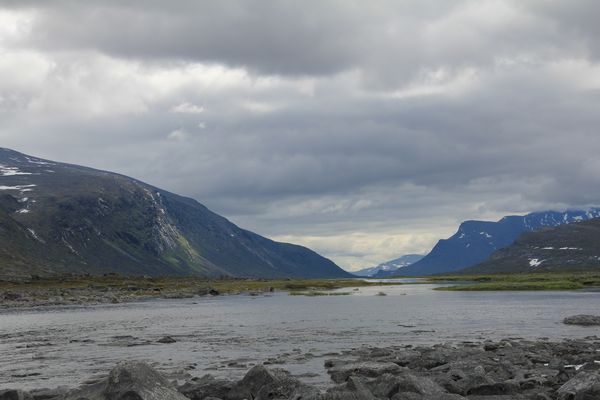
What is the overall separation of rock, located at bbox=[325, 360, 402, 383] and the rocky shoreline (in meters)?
0.07

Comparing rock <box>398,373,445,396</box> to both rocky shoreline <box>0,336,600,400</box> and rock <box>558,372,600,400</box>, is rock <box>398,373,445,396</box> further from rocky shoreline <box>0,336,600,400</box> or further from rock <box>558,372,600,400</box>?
rock <box>558,372,600,400</box>

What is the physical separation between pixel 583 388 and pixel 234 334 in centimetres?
5282

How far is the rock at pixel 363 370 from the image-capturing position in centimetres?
4259

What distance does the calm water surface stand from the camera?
51.4 m

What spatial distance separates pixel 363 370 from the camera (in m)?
43.1

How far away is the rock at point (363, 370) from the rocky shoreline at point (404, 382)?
0.23ft

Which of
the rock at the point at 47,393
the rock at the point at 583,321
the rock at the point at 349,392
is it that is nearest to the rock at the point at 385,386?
the rock at the point at 349,392

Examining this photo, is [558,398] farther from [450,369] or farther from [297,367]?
[297,367]

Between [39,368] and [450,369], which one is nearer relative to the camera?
[450,369]

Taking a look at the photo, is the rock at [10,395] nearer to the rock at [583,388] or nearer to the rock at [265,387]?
the rock at [265,387]

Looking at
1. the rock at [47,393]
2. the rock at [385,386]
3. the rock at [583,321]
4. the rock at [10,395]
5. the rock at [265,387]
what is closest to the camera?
the rock at [385,386]

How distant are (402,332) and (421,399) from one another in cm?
4501

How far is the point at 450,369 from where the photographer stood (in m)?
41.4

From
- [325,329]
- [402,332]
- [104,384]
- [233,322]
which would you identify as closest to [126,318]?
[233,322]
